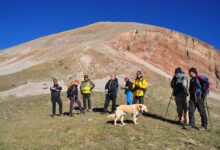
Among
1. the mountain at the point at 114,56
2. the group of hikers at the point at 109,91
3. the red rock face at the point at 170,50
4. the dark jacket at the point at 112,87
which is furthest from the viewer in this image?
the red rock face at the point at 170,50

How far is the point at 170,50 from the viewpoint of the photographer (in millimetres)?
59094

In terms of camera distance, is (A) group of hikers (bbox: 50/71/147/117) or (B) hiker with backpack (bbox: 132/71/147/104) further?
(A) group of hikers (bbox: 50/71/147/117)

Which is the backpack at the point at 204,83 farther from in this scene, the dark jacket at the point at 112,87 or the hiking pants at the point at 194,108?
the dark jacket at the point at 112,87

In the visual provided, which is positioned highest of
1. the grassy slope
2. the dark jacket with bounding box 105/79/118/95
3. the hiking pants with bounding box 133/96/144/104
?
the dark jacket with bounding box 105/79/118/95

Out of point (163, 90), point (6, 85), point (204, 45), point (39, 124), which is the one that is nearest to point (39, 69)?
point (6, 85)

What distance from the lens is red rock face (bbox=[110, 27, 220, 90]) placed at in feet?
179

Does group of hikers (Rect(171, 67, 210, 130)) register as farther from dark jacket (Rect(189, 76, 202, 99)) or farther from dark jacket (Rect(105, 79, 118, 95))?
dark jacket (Rect(105, 79, 118, 95))

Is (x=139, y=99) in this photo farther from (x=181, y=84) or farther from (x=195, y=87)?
(x=195, y=87)

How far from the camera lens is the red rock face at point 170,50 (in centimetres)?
5453

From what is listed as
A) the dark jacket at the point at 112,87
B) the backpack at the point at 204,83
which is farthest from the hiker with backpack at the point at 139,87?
the backpack at the point at 204,83

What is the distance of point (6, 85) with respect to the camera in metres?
31.3

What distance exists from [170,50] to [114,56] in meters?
20.9

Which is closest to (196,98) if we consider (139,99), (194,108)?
(194,108)

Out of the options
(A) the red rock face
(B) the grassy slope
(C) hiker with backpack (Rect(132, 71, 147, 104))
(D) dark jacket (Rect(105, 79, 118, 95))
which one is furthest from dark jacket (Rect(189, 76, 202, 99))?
(A) the red rock face
